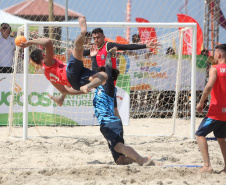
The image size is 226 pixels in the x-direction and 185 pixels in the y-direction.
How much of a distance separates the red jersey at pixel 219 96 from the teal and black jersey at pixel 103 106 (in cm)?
124

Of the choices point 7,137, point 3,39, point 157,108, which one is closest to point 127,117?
point 157,108

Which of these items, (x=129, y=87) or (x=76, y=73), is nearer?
(x=76, y=73)

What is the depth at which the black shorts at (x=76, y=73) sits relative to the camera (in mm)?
4844

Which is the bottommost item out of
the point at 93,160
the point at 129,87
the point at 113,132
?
the point at 93,160

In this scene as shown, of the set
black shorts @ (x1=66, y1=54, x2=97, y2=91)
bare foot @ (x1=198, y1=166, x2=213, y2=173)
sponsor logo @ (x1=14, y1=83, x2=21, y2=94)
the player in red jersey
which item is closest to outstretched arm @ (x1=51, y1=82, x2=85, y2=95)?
the player in red jersey

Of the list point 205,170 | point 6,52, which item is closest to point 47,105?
point 6,52

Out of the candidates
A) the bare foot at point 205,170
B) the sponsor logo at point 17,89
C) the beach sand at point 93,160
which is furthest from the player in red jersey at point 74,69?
the sponsor logo at point 17,89

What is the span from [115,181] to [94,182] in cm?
24

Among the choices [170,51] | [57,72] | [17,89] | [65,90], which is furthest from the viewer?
[170,51]

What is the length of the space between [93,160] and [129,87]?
3927 millimetres

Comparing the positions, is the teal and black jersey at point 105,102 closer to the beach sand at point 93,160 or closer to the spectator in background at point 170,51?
the beach sand at point 93,160

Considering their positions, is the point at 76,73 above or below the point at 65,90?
above

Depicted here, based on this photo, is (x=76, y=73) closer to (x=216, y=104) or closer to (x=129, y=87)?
(x=216, y=104)

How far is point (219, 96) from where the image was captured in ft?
14.3
